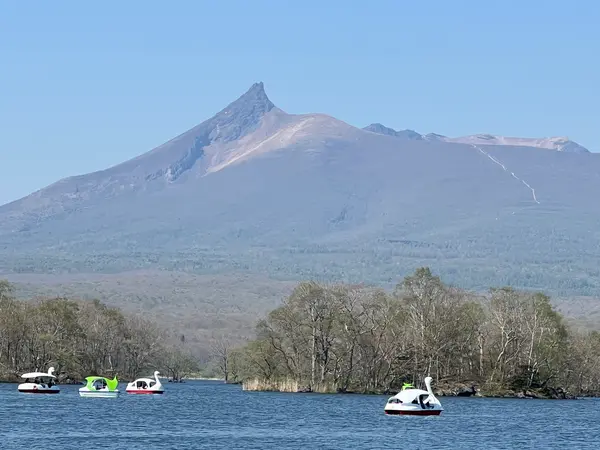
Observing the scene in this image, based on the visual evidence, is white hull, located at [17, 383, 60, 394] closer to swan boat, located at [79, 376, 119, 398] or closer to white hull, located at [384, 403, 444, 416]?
swan boat, located at [79, 376, 119, 398]

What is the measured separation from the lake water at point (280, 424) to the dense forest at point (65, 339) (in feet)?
67.0

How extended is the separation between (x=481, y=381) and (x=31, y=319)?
4699 cm

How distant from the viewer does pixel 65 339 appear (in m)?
Answer: 143

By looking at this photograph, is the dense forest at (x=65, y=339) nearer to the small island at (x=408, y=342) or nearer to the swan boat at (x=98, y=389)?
the small island at (x=408, y=342)

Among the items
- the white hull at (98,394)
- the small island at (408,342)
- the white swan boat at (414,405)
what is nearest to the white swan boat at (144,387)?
the white hull at (98,394)

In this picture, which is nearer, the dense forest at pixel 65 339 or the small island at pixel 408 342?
the small island at pixel 408 342

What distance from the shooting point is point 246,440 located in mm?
73812

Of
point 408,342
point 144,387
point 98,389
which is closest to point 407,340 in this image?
point 408,342

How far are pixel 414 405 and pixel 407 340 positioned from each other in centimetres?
2771

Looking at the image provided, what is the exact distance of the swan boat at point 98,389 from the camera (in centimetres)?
11625

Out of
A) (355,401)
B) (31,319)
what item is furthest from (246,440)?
(31,319)

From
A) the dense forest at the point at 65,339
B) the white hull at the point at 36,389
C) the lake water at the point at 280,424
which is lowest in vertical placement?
the lake water at the point at 280,424

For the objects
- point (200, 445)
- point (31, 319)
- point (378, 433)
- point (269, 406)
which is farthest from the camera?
point (31, 319)

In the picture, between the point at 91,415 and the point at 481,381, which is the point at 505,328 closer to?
the point at 481,381
